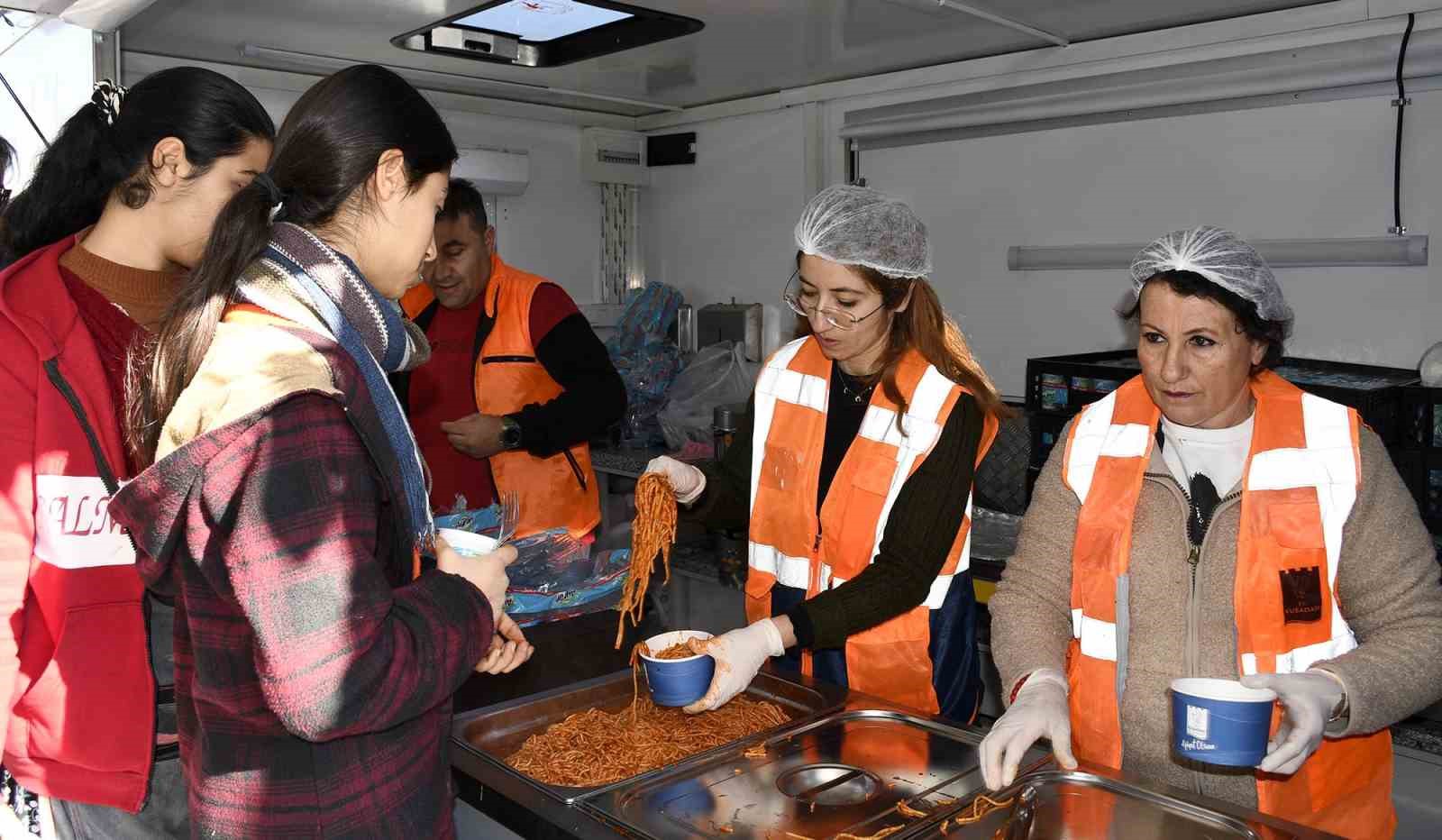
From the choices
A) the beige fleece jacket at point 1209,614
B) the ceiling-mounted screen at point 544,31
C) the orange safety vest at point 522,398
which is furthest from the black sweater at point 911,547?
the ceiling-mounted screen at point 544,31

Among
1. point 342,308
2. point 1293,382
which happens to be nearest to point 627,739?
point 342,308

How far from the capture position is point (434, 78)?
509 centimetres

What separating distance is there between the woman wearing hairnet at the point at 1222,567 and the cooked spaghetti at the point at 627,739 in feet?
1.67

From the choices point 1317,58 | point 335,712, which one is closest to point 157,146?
point 335,712

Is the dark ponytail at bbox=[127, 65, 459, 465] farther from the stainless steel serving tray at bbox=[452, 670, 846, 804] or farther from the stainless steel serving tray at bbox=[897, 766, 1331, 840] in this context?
the stainless steel serving tray at bbox=[897, 766, 1331, 840]

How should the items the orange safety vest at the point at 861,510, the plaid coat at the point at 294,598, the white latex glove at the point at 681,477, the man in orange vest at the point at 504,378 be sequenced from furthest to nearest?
1. the man in orange vest at the point at 504,378
2. the white latex glove at the point at 681,477
3. the orange safety vest at the point at 861,510
4. the plaid coat at the point at 294,598

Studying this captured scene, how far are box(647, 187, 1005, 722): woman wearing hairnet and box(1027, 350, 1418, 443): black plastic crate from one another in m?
1.03

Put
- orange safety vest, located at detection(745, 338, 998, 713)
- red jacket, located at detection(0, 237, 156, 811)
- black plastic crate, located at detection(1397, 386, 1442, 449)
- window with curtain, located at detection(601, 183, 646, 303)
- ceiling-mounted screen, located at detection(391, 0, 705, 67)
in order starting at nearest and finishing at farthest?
red jacket, located at detection(0, 237, 156, 811) < orange safety vest, located at detection(745, 338, 998, 713) < black plastic crate, located at detection(1397, 386, 1442, 449) < ceiling-mounted screen, located at detection(391, 0, 705, 67) < window with curtain, located at detection(601, 183, 646, 303)

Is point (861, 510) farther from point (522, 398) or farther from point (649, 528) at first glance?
point (522, 398)

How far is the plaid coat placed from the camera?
50.9 inches

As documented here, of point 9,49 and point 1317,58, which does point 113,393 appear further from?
point 1317,58

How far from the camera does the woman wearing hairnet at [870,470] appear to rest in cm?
247

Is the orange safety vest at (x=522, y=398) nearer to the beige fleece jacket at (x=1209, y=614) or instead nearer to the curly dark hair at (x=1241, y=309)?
the beige fleece jacket at (x=1209, y=614)

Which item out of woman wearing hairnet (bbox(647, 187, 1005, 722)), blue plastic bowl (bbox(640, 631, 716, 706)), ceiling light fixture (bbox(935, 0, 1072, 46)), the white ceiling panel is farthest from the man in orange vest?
blue plastic bowl (bbox(640, 631, 716, 706))
